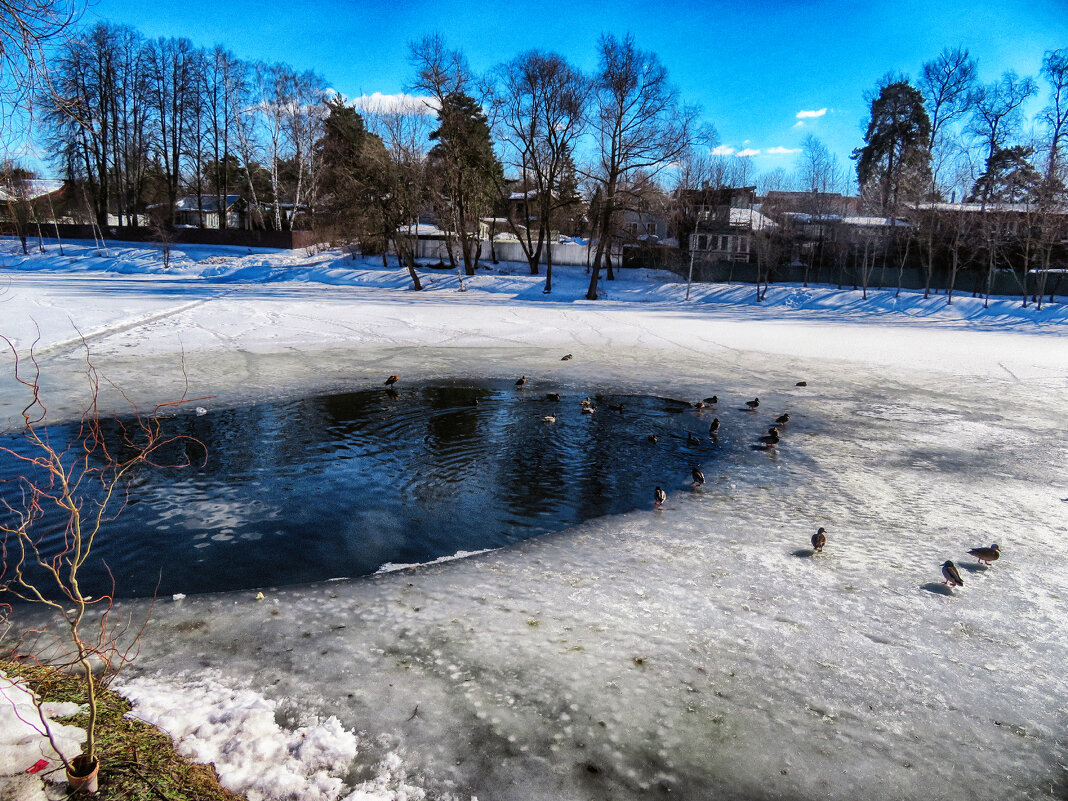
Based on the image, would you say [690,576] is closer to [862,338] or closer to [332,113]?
[862,338]

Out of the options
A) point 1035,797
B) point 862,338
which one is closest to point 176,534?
point 1035,797

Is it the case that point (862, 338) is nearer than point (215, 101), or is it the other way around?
point (862, 338)

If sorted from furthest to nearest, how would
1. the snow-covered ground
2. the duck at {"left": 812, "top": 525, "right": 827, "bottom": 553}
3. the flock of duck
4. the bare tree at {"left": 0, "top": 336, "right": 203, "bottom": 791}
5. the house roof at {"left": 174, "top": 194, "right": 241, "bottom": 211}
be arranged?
the house roof at {"left": 174, "top": 194, "right": 241, "bottom": 211}, the duck at {"left": 812, "top": 525, "right": 827, "bottom": 553}, the flock of duck, the snow-covered ground, the bare tree at {"left": 0, "top": 336, "right": 203, "bottom": 791}

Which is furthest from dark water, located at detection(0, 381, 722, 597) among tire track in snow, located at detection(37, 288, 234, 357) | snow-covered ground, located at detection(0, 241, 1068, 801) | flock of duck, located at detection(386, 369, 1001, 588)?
tire track in snow, located at detection(37, 288, 234, 357)

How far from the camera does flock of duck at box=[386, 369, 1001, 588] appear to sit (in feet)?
16.9

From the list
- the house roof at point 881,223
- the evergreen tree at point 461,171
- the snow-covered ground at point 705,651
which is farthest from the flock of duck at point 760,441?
the house roof at point 881,223

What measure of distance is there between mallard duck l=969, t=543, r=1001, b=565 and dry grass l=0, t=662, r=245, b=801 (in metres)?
5.81

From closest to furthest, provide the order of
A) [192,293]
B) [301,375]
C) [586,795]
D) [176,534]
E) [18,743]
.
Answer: [18,743], [586,795], [176,534], [301,375], [192,293]

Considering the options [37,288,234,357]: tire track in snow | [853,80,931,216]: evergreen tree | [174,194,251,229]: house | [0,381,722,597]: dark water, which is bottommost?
[0,381,722,597]: dark water

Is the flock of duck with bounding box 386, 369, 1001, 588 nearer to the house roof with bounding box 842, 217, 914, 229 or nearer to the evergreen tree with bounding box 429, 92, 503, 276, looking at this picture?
the evergreen tree with bounding box 429, 92, 503, 276

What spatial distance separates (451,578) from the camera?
5.09 m

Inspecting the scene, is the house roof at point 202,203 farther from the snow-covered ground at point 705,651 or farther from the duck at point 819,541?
the duck at point 819,541

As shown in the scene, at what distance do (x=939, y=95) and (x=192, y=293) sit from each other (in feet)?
177

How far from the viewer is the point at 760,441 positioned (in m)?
9.58
